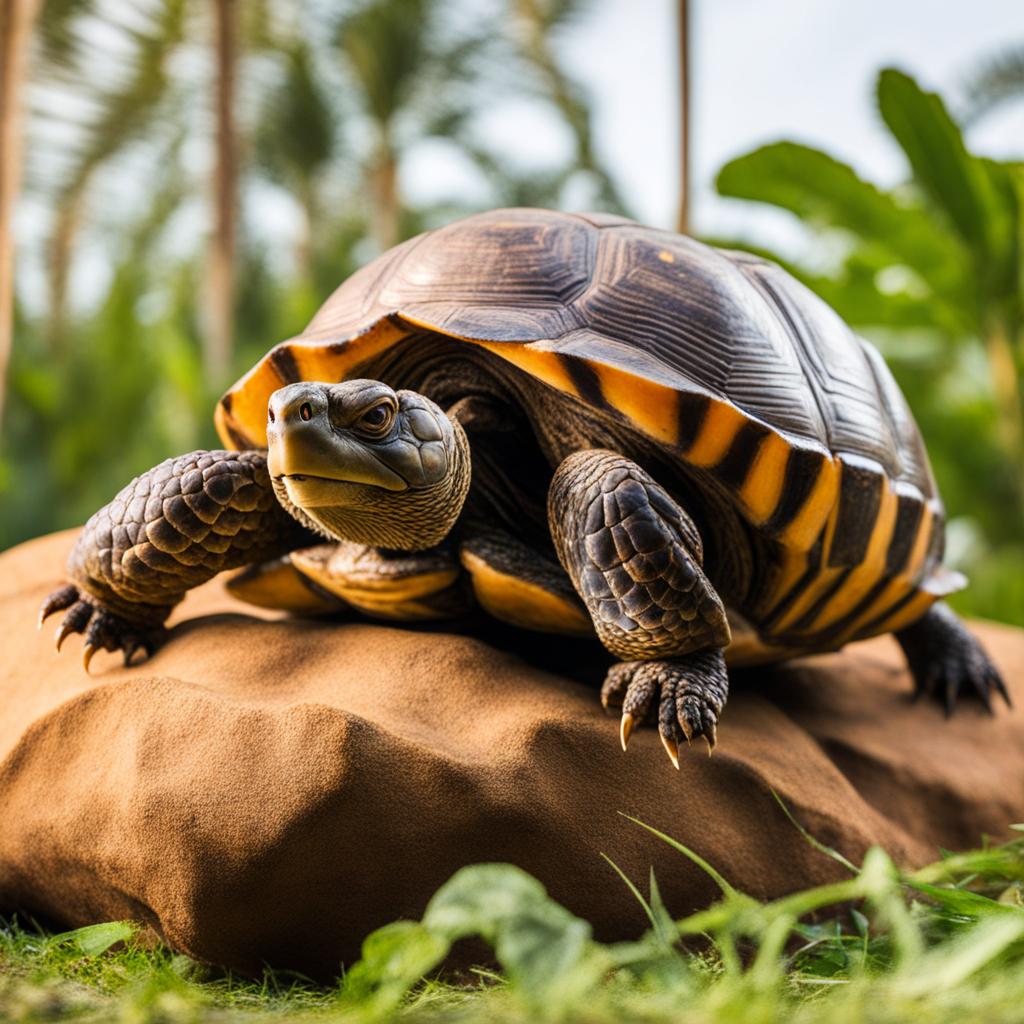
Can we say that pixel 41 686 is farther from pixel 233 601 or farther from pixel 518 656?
pixel 518 656

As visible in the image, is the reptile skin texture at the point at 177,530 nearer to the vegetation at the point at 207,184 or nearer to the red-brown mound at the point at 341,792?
the red-brown mound at the point at 341,792

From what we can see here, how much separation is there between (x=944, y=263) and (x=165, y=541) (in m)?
4.98

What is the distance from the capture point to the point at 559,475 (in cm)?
200

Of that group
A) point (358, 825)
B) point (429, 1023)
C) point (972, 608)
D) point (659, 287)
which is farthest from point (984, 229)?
point (429, 1023)

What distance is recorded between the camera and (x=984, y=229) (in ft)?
17.0

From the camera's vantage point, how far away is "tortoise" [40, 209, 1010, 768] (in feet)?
6.03

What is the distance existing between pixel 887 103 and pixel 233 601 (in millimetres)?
3902

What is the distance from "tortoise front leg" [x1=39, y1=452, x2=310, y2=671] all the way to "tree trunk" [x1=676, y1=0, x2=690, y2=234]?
140 inches

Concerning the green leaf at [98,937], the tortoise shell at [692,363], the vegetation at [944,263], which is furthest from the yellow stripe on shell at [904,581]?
the vegetation at [944,263]

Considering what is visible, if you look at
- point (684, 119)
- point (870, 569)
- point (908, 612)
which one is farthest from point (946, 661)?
point (684, 119)

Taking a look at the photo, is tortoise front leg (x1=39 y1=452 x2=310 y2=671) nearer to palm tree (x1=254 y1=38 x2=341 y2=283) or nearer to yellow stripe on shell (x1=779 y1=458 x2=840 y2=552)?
yellow stripe on shell (x1=779 y1=458 x2=840 y2=552)

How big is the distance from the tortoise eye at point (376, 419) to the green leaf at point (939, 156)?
12.8 ft

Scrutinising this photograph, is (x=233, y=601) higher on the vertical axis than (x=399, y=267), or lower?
lower

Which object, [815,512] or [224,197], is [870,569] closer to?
[815,512]
